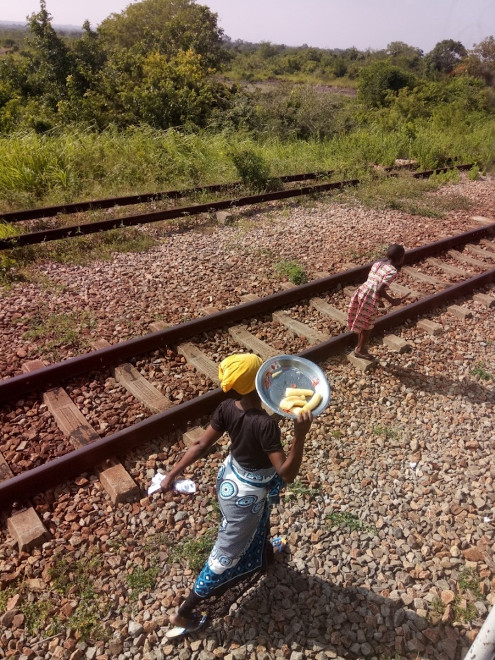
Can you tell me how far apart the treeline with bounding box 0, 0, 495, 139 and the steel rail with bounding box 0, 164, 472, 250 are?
6.30 meters

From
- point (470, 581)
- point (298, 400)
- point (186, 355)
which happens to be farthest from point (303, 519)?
point (186, 355)

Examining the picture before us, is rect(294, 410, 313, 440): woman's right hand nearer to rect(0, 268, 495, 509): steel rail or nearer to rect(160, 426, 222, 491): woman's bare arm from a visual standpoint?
rect(160, 426, 222, 491): woman's bare arm

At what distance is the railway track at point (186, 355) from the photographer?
336 centimetres

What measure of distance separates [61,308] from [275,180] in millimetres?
5817

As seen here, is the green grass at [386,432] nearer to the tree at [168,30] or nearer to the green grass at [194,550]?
the green grass at [194,550]

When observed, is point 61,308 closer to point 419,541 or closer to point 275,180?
point 419,541

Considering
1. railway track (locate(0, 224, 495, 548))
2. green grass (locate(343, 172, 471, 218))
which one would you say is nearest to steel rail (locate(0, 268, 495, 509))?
railway track (locate(0, 224, 495, 548))

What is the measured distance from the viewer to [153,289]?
234 inches

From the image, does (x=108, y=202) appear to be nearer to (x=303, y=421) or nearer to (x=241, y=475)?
(x=241, y=475)

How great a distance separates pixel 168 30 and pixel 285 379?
29578 millimetres

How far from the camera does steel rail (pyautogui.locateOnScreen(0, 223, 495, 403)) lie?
4.16 metres

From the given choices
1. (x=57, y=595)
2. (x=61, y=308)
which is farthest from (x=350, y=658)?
(x=61, y=308)

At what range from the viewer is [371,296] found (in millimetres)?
4492

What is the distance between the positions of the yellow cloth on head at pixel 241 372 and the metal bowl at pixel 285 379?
0.13 ft
